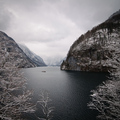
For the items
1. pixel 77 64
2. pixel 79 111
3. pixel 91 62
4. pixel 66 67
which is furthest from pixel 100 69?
pixel 79 111

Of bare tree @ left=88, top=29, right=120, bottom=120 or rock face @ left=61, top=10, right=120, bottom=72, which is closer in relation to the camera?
bare tree @ left=88, top=29, right=120, bottom=120

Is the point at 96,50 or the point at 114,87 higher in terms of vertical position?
the point at 96,50

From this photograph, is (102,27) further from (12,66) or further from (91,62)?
(12,66)

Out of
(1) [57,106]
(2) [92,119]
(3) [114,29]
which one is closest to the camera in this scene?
(2) [92,119]

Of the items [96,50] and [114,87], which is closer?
[114,87]

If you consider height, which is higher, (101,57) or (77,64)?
(101,57)

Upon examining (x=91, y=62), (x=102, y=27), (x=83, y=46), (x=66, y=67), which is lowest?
(x=66, y=67)

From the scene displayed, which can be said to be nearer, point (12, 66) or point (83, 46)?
point (12, 66)

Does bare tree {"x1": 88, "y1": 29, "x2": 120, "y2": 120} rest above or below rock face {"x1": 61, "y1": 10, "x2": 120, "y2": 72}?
below

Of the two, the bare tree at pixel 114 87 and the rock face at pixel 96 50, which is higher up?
the rock face at pixel 96 50

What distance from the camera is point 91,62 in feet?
364

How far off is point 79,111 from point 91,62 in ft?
334

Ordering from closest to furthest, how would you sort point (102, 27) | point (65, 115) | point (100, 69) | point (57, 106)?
point (65, 115)
point (57, 106)
point (100, 69)
point (102, 27)

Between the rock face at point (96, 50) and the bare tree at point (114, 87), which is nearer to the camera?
the bare tree at point (114, 87)
